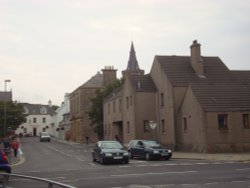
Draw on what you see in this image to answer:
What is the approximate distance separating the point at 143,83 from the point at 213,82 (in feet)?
27.9

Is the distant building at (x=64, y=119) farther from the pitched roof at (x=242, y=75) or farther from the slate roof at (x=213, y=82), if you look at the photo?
the slate roof at (x=213, y=82)

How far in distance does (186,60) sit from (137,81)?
606cm

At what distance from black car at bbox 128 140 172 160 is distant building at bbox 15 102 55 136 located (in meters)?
108

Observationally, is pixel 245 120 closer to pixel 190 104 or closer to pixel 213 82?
pixel 190 104

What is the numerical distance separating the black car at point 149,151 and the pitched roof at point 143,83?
15057 millimetres

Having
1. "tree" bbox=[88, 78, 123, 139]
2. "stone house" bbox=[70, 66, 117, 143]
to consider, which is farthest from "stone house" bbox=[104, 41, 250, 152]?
"stone house" bbox=[70, 66, 117, 143]

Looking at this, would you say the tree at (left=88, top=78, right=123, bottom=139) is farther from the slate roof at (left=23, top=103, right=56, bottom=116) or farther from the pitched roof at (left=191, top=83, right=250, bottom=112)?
the slate roof at (left=23, top=103, right=56, bottom=116)

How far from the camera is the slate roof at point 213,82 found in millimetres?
38312

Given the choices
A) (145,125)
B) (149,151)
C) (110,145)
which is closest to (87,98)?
(145,125)

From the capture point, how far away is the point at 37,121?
465 ft

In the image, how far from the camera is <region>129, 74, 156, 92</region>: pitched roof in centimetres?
4828

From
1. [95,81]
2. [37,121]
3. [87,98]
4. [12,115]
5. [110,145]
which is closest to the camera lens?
[110,145]

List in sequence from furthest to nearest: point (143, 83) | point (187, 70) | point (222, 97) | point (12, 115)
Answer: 1. point (12, 115)
2. point (143, 83)
3. point (187, 70)
4. point (222, 97)

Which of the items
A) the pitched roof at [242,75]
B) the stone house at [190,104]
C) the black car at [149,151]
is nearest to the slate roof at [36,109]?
the stone house at [190,104]
